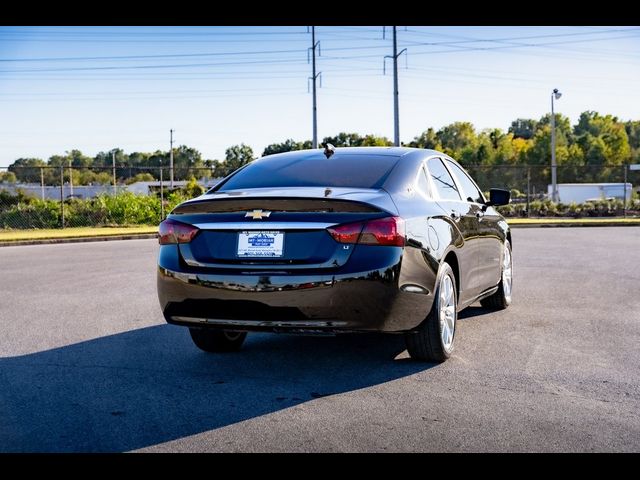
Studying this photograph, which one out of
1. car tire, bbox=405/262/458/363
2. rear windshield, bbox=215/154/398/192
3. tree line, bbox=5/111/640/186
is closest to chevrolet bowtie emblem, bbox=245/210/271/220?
rear windshield, bbox=215/154/398/192

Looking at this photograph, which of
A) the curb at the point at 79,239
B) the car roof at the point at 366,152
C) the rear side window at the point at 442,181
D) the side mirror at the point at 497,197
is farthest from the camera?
the curb at the point at 79,239

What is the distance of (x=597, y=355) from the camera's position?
6.17 m

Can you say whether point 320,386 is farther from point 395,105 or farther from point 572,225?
point 395,105

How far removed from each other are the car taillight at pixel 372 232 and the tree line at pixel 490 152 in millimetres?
40900

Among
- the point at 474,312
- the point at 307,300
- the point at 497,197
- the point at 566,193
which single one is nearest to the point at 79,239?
the point at 474,312

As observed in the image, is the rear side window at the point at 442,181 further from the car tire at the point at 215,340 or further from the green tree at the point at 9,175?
the green tree at the point at 9,175

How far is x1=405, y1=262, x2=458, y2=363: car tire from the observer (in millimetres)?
5660

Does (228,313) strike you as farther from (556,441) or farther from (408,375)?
(556,441)

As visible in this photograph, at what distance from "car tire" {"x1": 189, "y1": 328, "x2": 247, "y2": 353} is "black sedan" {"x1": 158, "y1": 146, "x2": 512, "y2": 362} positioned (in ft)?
2.52

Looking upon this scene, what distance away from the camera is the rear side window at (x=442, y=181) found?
21.6ft

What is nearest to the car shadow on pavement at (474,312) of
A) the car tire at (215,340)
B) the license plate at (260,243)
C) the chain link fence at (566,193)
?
the car tire at (215,340)

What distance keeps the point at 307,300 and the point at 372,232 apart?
24.3 inches

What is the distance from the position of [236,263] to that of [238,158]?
137492mm

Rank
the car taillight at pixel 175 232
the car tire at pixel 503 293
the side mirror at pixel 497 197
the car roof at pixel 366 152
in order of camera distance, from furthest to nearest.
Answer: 1. the car tire at pixel 503 293
2. the side mirror at pixel 497 197
3. the car roof at pixel 366 152
4. the car taillight at pixel 175 232
